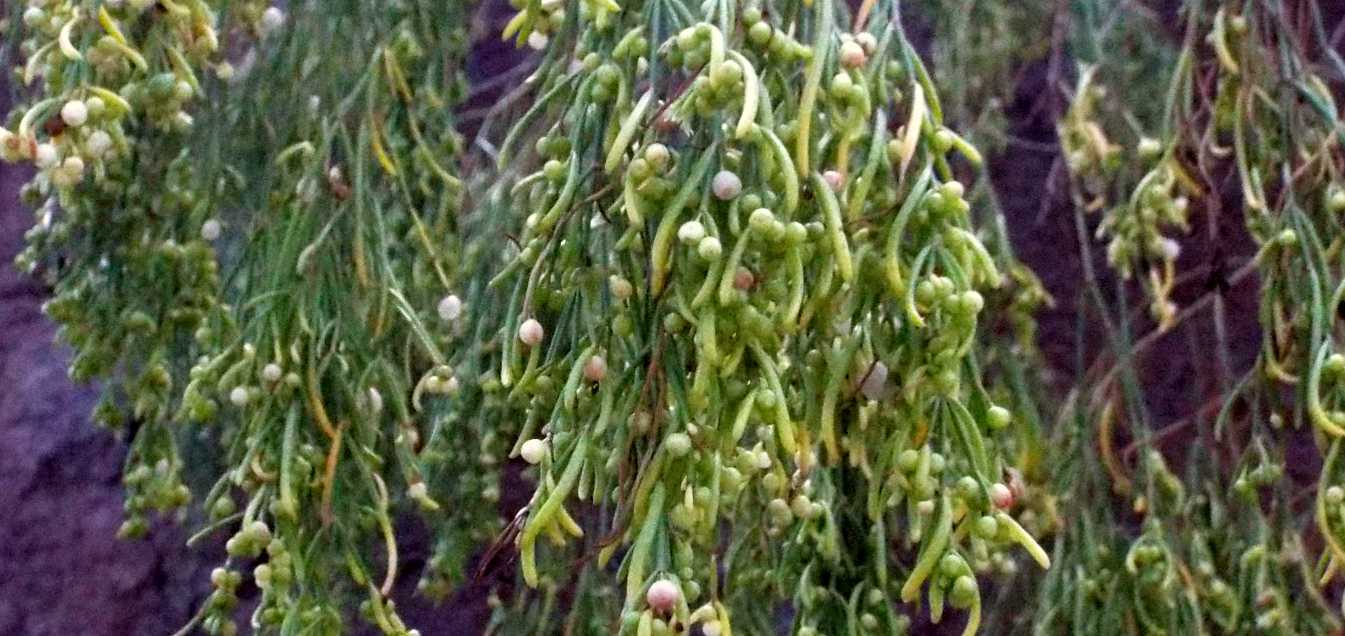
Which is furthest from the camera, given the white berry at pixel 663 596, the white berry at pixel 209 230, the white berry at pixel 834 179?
the white berry at pixel 209 230

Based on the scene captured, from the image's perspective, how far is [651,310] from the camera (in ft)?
2.34

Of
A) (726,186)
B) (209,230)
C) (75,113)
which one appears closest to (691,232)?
(726,186)

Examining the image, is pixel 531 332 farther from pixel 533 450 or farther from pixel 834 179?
pixel 834 179

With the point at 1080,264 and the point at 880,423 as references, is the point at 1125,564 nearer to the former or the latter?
the point at 880,423

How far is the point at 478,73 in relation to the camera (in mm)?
2348

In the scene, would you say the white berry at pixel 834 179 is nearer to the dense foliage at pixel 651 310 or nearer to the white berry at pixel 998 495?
the dense foliage at pixel 651 310

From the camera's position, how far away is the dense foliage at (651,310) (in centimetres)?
68

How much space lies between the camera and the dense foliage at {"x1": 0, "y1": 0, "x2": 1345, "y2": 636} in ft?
2.23

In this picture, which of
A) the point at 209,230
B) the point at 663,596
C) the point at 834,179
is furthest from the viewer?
the point at 209,230

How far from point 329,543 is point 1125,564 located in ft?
2.41

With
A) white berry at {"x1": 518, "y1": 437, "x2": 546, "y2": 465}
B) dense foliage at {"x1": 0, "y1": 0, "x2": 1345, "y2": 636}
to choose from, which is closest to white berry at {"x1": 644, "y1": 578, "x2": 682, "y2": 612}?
dense foliage at {"x1": 0, "y1": 0, "x2": 1345, "y2": 636}

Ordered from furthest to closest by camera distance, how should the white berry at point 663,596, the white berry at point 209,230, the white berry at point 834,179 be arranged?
the white berry at point 209,230 → the white berry at point 834,179 → the white berry at point 663,596

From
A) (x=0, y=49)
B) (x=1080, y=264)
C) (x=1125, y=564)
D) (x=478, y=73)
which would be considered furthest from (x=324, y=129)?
(x=1080, y=264)

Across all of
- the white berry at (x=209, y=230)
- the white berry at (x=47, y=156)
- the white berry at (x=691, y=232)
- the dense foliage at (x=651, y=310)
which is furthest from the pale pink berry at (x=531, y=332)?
the white berry at (x=209, y=230)
